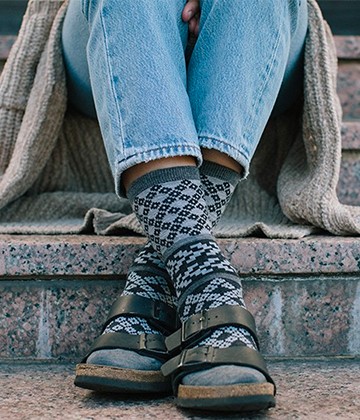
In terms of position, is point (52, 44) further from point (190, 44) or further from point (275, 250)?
point (275, 250)

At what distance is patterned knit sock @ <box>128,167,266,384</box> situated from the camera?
2.39 ft

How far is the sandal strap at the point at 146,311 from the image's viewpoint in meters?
0.78

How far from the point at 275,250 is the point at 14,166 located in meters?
0.44

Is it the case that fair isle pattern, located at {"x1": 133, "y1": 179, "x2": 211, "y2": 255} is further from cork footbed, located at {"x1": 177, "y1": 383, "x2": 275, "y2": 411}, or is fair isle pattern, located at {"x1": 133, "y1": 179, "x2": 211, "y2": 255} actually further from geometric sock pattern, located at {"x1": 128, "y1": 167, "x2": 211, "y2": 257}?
cork footbed, located at {"x1": 177, "y1": 383, "x2": 275, "y2": 411}

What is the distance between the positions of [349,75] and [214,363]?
3.35ft

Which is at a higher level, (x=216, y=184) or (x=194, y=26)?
(x=194, y=26)

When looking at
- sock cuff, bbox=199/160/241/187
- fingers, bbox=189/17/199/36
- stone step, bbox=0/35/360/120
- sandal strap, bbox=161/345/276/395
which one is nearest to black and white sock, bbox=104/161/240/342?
sock cuff, bbox=199/160/241/187

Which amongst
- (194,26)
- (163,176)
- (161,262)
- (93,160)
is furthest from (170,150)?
(93,160)

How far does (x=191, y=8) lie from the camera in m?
0.92

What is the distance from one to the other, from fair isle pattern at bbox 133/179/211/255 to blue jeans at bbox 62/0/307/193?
0.12 feet

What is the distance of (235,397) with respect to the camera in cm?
63

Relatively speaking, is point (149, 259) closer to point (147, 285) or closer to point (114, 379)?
point (147, 285)

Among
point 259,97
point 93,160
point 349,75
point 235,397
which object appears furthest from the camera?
point 349,75

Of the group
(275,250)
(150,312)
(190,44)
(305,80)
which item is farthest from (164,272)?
(305,80)
